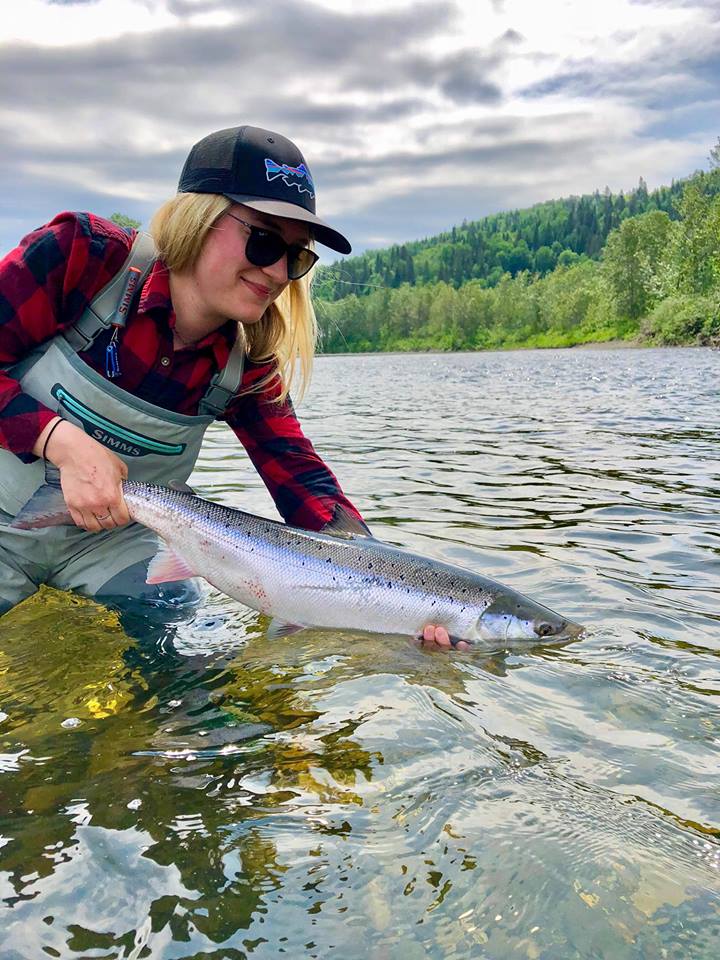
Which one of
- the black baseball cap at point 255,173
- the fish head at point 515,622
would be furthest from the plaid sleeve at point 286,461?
the black baseball cap at point 255,173

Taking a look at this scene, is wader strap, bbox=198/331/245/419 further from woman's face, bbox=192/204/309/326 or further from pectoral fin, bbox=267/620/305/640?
pectoral fin, bbox=267/620/305/640

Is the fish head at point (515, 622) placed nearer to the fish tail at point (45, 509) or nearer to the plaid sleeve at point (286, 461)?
the plaid sleeve at point (286, 461)

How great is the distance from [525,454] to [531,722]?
9.21 meters

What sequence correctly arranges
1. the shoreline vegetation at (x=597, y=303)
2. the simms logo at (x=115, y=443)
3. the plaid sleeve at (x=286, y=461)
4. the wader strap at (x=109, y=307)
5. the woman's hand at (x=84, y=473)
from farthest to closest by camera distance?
the shoreline vegetation at (x=597, y=303) → the plaid sleeve at (x=286, y=461) → the simms logo at (x=115, y=443) → the wader strap at (x=109, y=307) → the woman's hand at (x=84, y=473)

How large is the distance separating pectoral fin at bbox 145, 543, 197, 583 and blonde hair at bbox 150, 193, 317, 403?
1077 millimetres

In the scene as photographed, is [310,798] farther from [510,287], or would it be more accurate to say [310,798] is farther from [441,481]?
[510,287]

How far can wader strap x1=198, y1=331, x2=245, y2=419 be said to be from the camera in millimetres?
4363

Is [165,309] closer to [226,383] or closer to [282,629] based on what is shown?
[226,383]

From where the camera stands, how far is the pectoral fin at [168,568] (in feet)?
13.7

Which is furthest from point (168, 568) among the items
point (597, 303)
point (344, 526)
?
point (597, 303)

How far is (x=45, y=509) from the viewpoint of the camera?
400 centimetres

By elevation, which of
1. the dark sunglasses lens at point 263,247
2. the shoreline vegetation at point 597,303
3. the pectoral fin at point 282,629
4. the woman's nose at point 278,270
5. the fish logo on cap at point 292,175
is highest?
the shoreline vegetation at point 597,303

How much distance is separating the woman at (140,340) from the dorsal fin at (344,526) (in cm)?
11

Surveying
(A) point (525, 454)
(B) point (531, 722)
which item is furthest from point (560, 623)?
(A) point (525, 454)
